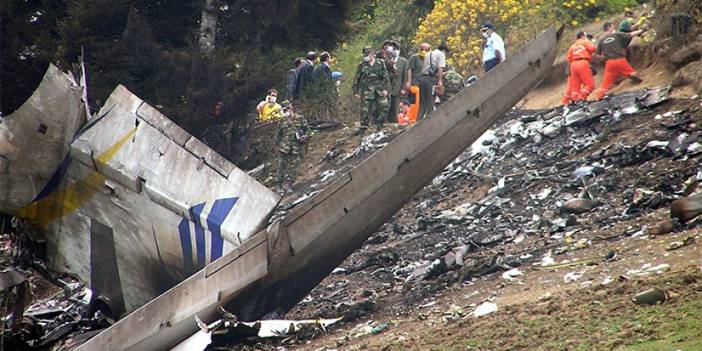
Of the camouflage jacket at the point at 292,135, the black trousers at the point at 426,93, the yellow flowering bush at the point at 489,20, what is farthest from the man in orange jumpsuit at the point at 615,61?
the camouflage jacket at the point at 292,135

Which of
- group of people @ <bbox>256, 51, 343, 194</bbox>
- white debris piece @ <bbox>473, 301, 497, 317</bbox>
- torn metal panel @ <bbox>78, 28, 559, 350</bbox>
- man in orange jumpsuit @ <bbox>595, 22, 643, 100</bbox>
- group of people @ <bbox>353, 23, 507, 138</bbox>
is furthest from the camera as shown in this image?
group of people @ <bbox>353, 23, 507, 138</bbox>

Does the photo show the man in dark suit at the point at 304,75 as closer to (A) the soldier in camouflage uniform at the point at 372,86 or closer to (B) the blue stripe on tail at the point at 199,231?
(A) the soldier in camouflage uniform at the point at 372,86

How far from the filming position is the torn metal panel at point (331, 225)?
11.5 m

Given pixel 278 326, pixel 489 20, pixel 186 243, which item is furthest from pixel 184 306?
pixel 489 20

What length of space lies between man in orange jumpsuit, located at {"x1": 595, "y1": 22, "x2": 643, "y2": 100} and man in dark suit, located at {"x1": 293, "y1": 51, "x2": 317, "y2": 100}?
6.42 metres

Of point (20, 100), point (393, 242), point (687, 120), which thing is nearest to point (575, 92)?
point (687, 120)

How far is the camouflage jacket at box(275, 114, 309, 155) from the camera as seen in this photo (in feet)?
72.4

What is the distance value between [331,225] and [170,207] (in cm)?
181

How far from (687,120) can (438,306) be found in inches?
270

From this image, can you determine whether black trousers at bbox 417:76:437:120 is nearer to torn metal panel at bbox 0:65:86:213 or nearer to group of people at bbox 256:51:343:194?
group of people at bbox 256:51:343:194

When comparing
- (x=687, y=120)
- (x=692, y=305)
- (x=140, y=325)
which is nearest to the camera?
(x=692, y=305)

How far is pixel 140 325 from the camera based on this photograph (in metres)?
11.5

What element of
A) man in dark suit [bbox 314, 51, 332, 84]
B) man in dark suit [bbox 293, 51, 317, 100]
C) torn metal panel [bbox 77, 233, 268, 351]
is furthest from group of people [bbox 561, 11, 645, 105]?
torn metal panel [bbox 77, 233, 268, 351]

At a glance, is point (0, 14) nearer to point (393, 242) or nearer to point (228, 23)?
point (228, 23)
